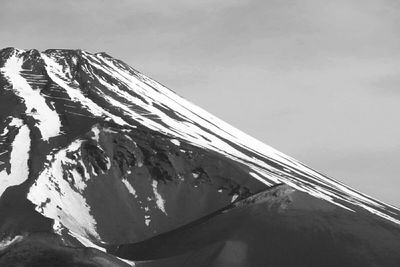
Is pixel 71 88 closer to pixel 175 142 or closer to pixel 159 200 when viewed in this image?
pixel 175 142

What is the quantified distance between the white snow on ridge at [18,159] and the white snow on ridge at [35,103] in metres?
3.17

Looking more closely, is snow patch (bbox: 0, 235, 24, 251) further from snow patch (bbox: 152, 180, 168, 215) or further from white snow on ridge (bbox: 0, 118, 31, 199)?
snow patch (bbox: 152, 180, 168, 215)

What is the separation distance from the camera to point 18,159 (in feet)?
445

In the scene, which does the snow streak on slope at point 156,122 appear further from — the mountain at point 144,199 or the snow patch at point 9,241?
the snow patch at point 9,241

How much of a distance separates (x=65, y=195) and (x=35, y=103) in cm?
3745

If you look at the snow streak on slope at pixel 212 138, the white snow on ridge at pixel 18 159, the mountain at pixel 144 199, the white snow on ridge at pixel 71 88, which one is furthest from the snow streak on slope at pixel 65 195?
the snow streak on slope at pixel 212 138

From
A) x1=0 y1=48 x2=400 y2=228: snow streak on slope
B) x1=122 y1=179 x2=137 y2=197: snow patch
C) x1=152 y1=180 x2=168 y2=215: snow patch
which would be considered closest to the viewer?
x1=152 y1=180 x2=168 y2=215: snow patch

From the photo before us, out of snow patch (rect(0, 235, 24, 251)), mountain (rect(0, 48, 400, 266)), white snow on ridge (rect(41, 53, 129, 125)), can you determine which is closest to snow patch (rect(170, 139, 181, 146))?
mountain (rect(0, 48, 400, 266))

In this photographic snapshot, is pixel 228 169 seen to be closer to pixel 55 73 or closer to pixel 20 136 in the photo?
pixel 20 136

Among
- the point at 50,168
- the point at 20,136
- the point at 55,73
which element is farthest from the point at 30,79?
the point at 50,168

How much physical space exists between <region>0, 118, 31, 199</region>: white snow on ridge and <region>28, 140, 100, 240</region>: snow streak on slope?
11.5ft

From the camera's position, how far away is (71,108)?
519 feet

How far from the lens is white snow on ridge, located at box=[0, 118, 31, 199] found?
128 m

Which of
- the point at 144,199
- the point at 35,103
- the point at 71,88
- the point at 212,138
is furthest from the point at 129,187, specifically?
the point at 71,88
